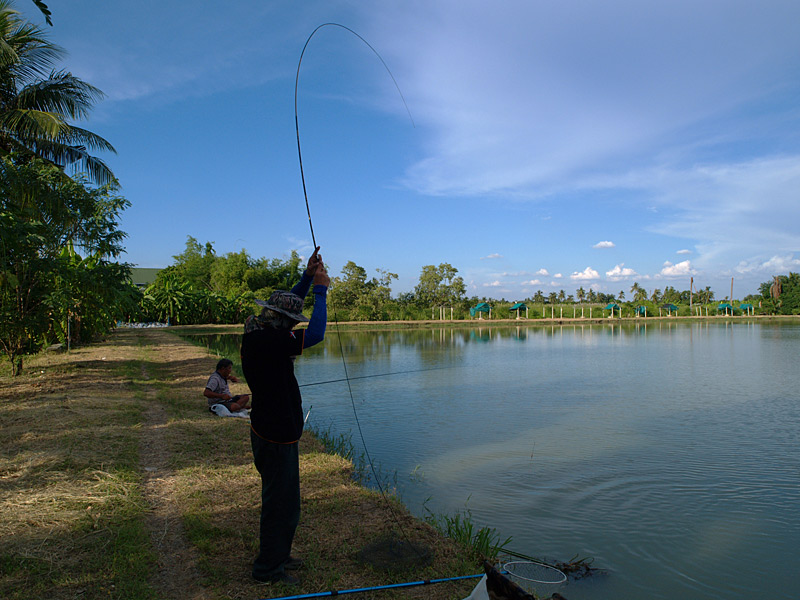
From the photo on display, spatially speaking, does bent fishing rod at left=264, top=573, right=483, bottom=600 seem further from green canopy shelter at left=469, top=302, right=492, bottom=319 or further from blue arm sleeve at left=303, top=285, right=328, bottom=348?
green canopy shelter at left=469, top=302, right=492, bottom=319

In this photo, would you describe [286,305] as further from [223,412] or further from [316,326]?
[223,412]

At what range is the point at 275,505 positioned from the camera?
3.16 meters

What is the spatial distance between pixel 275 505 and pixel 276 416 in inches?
21.2

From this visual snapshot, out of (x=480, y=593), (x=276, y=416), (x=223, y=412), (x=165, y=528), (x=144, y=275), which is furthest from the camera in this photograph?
(x=144, y=275)

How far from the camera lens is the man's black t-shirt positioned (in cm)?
310

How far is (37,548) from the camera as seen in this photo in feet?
11.0

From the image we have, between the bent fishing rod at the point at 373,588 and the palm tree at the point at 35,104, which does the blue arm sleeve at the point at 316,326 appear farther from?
the palm tree at the point at 35,104

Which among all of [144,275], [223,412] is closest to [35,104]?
[223,412]

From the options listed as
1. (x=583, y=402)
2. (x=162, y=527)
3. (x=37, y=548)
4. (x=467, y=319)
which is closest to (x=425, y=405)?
(x=583, y=402)

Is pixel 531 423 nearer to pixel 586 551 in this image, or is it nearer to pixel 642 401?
pixel 642 401

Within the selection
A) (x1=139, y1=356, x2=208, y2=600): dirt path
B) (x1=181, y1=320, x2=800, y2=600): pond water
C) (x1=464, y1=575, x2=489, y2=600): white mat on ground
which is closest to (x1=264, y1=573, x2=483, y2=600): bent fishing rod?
(x1=464, y1=575, x2=489, y2=600): white mat on ground

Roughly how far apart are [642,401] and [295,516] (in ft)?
31.6

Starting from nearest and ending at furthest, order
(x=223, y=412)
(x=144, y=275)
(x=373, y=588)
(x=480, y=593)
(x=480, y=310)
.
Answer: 1. (x=480, y=593)
2. (x=373, y=588)
3. (x=223, y=412)
4. (x=480, y=310)
5. (x=144, y=275)

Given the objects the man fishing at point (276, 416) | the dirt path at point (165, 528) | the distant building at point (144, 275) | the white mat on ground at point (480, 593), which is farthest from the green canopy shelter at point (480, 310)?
the white mat on ground at point (480, 593)
